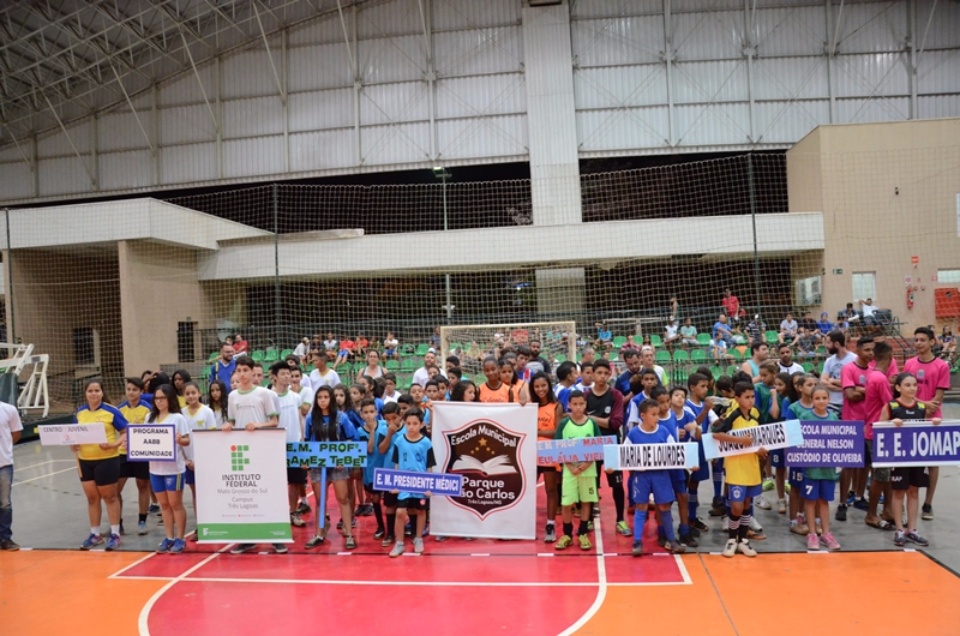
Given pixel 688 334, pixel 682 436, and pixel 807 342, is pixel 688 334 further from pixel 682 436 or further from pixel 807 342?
pixel 682 436

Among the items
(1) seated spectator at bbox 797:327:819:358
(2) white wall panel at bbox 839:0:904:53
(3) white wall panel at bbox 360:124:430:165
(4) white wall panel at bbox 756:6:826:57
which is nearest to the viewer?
(1) seated spectator at bbox 797:327:819:358

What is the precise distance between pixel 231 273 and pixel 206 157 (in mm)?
6725

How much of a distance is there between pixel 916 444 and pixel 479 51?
21.9m

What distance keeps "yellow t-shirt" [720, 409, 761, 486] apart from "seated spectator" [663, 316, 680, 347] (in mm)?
10323

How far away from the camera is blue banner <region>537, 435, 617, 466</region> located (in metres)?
6.40

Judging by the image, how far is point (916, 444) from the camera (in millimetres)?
6340

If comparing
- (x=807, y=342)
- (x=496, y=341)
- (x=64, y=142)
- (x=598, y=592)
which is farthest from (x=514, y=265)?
(x=64, y=142)

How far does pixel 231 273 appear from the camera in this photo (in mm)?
22562

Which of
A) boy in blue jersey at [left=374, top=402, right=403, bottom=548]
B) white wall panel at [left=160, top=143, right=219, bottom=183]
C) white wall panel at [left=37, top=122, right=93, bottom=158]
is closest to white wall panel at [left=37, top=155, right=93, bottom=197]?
white wall panel at [left=37, top=122, right=93, bottom=158]

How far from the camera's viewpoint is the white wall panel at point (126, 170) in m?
26.9

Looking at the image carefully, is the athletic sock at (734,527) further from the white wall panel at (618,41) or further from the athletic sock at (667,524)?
the white wall panel at (618,41)

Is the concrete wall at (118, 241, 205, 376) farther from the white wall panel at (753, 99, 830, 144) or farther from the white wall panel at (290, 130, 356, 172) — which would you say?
Result: the white wall panel at (753, 99, 830, 144)

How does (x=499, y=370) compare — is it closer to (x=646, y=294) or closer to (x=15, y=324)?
(x=646, y=294)

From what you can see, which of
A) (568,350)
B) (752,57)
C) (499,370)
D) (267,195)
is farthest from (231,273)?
(752,57)
